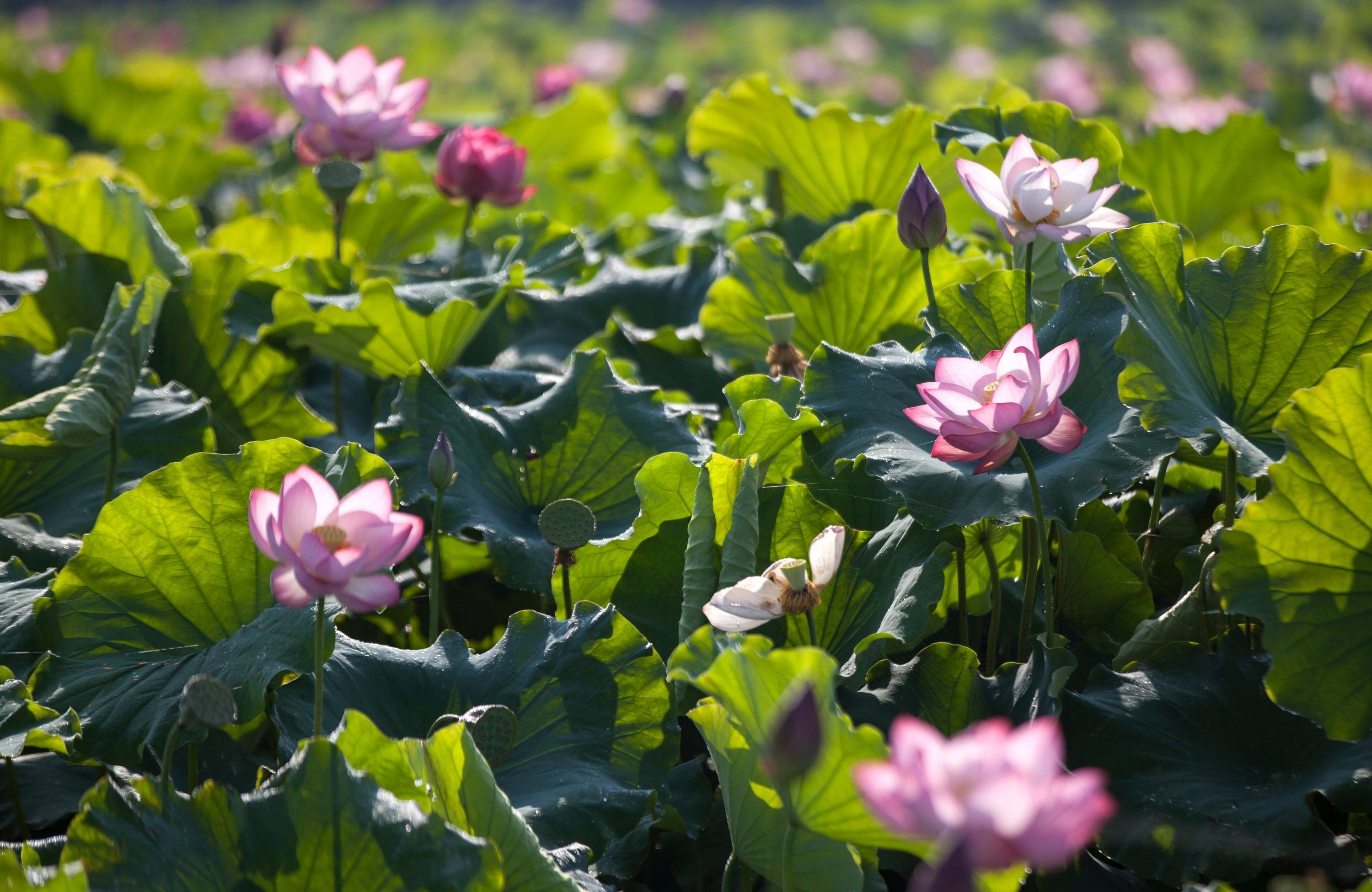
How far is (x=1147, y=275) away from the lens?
3.29 feet

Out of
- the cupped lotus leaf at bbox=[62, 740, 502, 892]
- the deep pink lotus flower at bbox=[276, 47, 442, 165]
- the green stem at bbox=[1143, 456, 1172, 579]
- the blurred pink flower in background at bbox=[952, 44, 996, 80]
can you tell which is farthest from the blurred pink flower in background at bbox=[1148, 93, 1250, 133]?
the blurred pink flower in background at bbox=[952, 44, 996, 80]

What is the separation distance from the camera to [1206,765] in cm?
87

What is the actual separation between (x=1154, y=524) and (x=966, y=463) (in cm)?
30

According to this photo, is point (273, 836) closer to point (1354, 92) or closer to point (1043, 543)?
point (1043, 543)

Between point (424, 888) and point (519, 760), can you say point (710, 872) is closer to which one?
point (519, 760)

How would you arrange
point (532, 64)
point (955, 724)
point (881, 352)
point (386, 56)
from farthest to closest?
point (386, 56) → point (532, 64) → point (881, 352) → point (955, 724)

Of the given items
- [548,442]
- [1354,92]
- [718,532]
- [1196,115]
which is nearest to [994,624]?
[718,532]

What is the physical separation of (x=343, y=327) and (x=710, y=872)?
72 cm

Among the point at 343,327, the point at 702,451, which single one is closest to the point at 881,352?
the point at 702,451

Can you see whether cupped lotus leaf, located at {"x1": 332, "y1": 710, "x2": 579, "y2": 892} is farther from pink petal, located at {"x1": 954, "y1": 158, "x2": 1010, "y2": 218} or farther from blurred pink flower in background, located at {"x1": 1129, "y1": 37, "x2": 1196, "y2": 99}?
blurred pink flower in background, located at {"x1": 1129, "y1": 37, "x2": 1196, "y2": 99}

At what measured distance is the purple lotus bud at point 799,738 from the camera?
57cm

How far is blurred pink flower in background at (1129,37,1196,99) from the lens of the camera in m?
4.21

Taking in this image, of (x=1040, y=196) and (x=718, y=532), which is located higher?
(x=1040, y=196)

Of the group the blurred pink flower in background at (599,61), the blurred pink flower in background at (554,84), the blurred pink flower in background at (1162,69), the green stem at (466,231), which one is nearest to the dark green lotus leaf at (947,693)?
the green stem at (466,231)
